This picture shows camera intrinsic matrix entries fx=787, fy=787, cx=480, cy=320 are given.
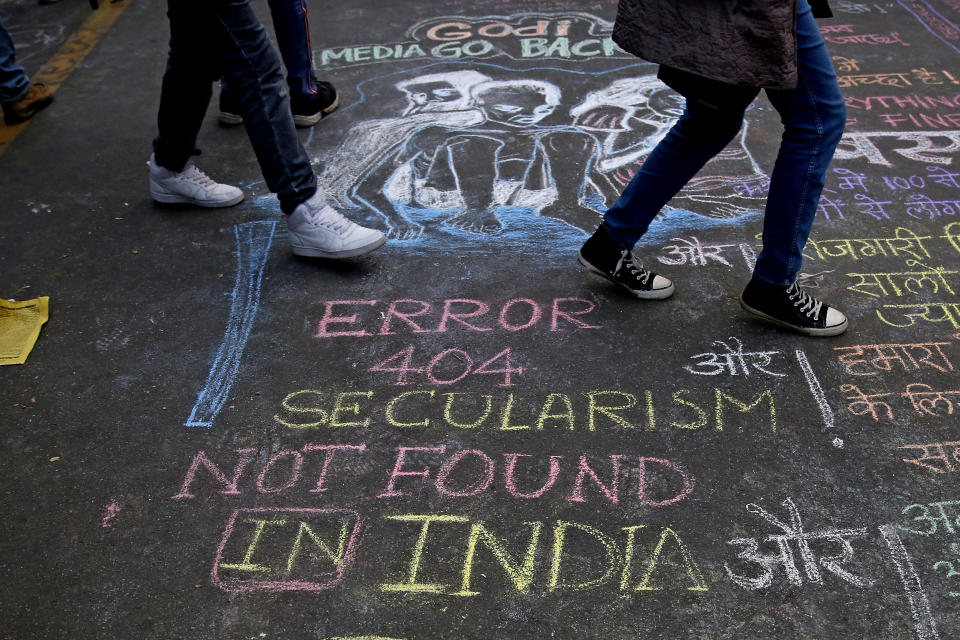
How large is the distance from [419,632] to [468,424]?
0.67 m

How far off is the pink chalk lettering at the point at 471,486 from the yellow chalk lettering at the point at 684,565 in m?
0.46

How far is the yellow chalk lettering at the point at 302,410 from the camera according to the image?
7.63 feet

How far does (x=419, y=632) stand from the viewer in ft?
5.78

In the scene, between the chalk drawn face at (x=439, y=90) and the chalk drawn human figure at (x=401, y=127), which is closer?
the chalk drawn human figure at (x=401, y=127)

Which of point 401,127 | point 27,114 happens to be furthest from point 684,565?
point 27,114

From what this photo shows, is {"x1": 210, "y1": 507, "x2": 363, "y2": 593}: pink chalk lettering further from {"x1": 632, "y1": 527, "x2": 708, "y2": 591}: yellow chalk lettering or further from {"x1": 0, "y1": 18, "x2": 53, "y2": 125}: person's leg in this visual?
{"x1": 0, "y1": 18, "x2": 53, "y2": 125}: person's leg

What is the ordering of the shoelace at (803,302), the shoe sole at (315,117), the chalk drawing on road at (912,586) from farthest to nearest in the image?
the shoe sole at (315,117)
the shoelace at (803,302)
the chalk drawing on road at (912,586)

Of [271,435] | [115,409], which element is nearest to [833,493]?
[271,435]

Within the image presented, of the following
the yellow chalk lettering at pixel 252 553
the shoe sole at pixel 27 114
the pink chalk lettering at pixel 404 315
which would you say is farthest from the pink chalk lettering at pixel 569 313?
the shoe sole at pixel 27 114

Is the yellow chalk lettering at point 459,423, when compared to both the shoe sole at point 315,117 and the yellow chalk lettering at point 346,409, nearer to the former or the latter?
the yellow chalk lettering at point 346,409

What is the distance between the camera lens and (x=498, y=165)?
12.1ft

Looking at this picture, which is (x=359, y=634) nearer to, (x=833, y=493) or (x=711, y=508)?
(x=711, y=508)

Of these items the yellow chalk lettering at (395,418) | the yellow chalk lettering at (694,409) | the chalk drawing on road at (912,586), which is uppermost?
the chalk drawing on road at (912,586)

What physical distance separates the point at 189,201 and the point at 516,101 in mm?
1800
